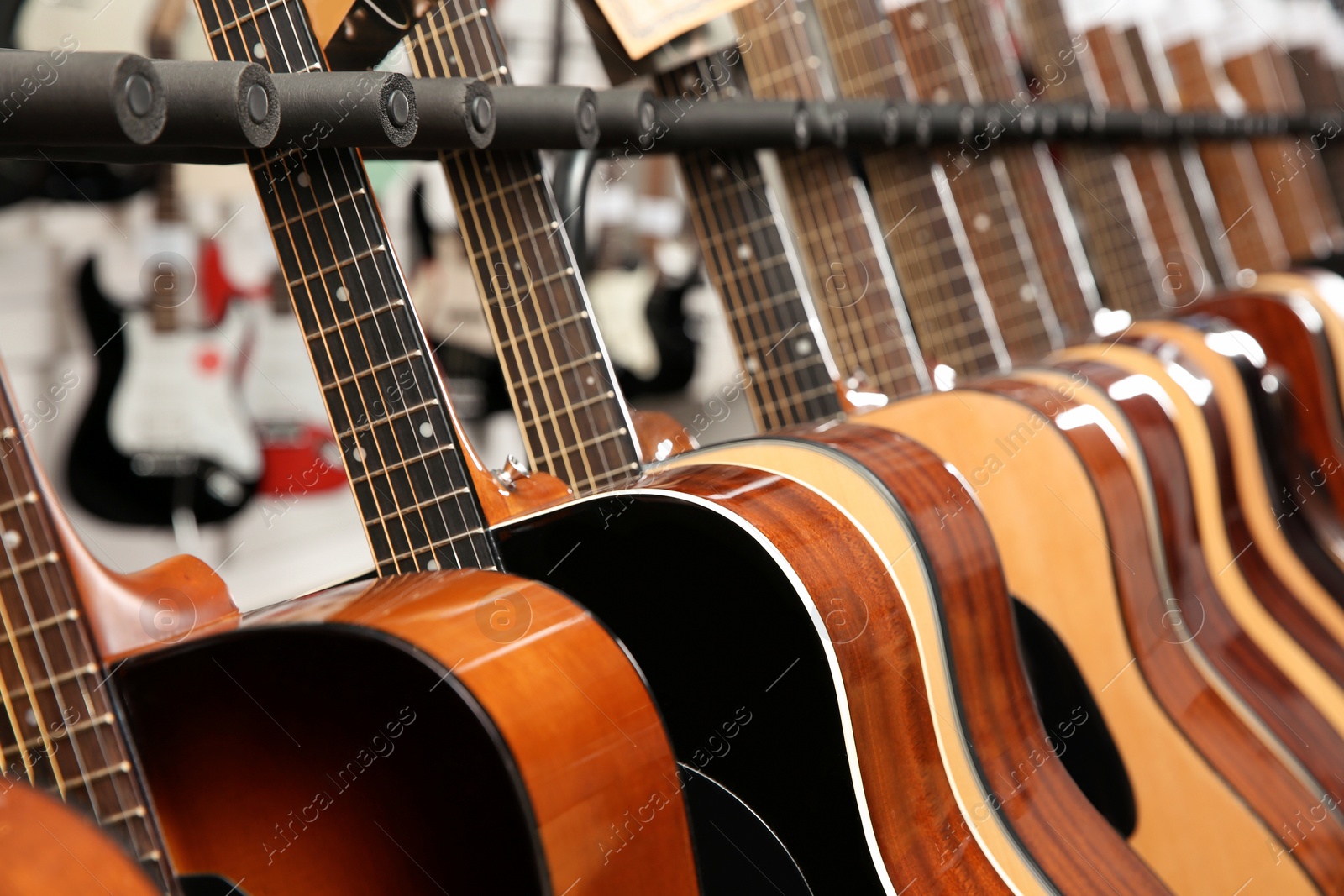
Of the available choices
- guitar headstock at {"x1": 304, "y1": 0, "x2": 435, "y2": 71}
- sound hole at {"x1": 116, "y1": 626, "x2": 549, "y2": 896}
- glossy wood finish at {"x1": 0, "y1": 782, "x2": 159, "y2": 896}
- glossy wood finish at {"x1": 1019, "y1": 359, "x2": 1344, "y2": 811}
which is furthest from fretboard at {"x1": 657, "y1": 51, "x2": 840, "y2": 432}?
glossy wood finish at {"x1": 0, "y1": 782, "x2": 159, "y2": 896}

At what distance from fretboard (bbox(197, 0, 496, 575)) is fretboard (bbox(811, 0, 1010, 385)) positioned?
999 mm

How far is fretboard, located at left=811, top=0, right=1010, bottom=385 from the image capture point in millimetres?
1776

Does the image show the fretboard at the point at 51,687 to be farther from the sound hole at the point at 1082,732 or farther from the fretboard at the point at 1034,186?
the fretboard at the point at 1034,186

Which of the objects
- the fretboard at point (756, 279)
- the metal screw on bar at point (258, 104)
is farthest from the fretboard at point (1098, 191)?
the metal screw on bar at point (258, 104)

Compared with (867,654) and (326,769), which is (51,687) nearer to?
(326,769)

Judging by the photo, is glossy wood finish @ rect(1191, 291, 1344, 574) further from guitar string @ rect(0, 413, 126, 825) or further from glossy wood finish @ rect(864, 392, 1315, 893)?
guitar string @ rect(0, 413, 126, 825)

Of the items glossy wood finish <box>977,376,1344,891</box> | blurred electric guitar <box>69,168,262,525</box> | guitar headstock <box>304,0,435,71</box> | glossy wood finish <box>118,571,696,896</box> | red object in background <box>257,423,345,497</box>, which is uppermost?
guitar headstock <box>304,0,435,71</box>

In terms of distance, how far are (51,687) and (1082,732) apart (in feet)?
3.17

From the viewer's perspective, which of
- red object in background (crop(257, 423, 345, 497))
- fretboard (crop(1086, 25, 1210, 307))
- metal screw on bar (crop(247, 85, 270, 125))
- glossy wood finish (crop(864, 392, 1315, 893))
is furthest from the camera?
fretboard (crop(1086, 25, 1210, 307))

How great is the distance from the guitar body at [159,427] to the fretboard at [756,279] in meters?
0.64

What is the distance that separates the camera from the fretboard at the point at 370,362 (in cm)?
92

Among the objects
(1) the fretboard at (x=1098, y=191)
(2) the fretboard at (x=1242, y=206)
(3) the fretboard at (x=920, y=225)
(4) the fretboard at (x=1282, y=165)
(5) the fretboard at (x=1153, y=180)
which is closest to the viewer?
(3) the fretboard at (x=920, y=225)

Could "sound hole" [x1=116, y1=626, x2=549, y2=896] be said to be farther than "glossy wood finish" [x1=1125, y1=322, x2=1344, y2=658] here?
No

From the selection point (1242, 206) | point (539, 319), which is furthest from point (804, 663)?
point (1242, 206)
